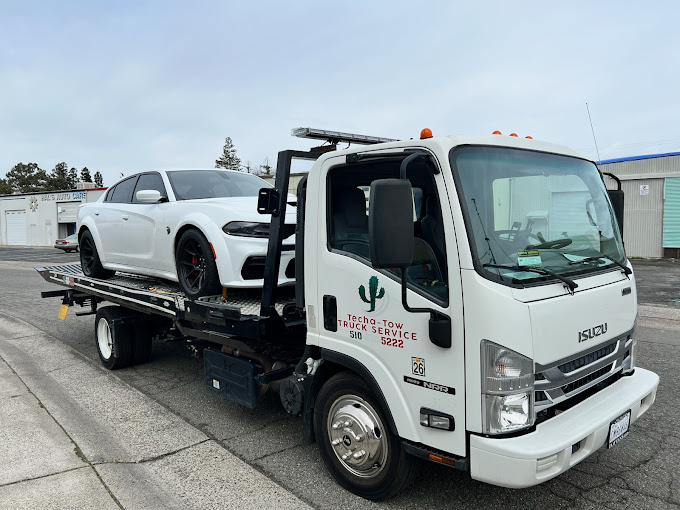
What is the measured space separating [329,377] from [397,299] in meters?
0.97

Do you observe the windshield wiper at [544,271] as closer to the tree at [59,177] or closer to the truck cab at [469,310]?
the truck cab at [469,310]

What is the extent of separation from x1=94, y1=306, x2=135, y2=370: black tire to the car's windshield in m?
1.95

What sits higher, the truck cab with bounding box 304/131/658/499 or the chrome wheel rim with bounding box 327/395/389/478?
the truck cab with bounding box 304/131/658/499

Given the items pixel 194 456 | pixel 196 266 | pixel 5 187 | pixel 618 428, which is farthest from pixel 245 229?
pixel 5 187

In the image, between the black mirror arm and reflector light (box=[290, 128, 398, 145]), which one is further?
reflector light (box=[290, 128, 398, 145])

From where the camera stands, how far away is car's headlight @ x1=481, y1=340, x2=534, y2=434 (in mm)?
2502

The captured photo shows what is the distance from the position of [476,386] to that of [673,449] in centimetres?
233

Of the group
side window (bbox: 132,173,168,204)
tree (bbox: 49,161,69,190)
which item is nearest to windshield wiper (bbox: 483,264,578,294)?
side window (bbox: 132,173,168,204)

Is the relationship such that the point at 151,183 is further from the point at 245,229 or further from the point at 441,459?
the point at 441,459

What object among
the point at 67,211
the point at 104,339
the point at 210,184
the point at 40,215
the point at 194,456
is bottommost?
the point at 194,456

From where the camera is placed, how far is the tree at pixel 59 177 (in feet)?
296

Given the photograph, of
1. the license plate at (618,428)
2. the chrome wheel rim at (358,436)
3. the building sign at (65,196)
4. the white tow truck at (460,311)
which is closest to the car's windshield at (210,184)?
the white tow truck at (460,311)

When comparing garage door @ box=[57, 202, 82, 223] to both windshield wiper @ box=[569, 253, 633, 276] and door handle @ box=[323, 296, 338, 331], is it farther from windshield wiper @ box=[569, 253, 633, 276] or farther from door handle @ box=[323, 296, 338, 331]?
windshield wiper @ box=[569, 253, 633, 276]

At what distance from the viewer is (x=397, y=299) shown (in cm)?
289
